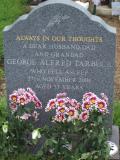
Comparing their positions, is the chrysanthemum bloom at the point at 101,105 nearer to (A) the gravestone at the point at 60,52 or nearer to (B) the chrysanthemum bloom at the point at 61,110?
(B) the chrysanthemum bloom at the point at 61,110

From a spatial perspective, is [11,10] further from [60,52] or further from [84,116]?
[84,116]

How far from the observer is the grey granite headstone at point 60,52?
526 centimetres

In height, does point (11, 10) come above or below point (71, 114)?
above

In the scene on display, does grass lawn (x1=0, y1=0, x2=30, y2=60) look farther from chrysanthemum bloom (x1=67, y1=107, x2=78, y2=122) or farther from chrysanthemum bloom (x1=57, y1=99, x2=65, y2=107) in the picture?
chrysanthemum bloom (x1=67, y1=107, x2=78, y2=122)

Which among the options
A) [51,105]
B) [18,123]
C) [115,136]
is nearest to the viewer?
[51,105]

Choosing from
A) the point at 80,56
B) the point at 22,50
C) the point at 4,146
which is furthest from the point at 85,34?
the point at 4,146

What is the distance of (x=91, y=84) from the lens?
5.51 m

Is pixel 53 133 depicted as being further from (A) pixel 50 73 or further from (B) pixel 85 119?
(A) pixel 50 73

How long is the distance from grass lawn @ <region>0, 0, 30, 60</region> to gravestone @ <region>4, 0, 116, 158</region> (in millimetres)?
4580

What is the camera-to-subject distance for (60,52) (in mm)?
5391

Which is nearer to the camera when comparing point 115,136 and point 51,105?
point 51,105

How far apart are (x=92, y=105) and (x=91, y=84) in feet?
1.90

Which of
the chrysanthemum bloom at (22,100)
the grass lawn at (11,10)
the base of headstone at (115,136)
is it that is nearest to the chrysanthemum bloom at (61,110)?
the chrysanthemum bloom at (22,100)

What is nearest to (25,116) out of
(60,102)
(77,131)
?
(60,102)
